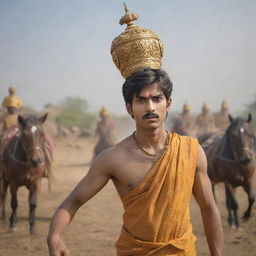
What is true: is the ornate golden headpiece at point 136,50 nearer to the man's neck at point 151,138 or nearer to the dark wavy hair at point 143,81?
the dark wavy hair at point 143,81

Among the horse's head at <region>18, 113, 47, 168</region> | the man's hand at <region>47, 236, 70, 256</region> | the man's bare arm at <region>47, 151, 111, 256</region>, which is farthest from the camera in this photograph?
the horse's head at <region>18, 113, 47, 168</region>

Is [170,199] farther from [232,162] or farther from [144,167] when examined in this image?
[232,162]

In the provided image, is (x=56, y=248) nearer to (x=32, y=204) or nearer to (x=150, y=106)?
(x=150, y=106)

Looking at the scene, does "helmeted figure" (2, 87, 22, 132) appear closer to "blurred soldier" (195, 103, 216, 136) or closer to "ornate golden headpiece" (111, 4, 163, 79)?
"ornate golden headpiece" (111, 4, 163, 79)

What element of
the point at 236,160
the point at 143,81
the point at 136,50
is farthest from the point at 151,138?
the point at 236,160

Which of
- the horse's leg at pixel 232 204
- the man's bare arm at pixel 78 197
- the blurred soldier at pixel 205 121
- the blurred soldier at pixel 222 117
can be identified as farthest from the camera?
the blurred soldier at pixel 222 117

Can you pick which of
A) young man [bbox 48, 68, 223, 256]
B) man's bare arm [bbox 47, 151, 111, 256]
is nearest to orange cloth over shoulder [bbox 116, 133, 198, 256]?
young man [bbox 48, 68, 223, 256]

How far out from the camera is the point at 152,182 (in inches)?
95.7

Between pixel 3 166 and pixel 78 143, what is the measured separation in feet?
69.7

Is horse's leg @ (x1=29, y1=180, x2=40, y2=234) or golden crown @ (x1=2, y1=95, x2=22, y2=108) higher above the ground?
golden crown @ (x1=2, y1=95, x2=22, y2=108)

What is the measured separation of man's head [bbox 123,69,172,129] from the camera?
2.46 metres

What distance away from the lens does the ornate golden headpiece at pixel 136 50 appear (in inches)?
104

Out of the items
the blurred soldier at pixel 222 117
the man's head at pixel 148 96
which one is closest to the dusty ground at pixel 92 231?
the man's head at pixel 148 96

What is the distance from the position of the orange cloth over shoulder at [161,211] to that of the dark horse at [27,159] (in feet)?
15.9
